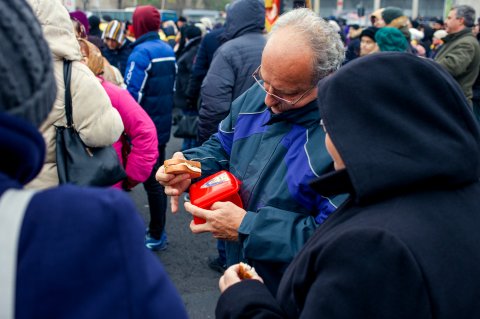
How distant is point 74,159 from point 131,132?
0.92m

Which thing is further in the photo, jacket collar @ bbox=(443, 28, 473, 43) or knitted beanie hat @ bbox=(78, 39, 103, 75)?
jacket collar @ bbox=(443, 28, 473, 43)

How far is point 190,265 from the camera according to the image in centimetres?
439

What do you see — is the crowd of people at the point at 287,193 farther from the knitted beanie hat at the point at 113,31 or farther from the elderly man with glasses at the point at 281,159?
the knitted beanie hat at the point at 113,31

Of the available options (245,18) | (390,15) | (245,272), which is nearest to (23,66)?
(245,272)

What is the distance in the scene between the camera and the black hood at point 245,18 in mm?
4277

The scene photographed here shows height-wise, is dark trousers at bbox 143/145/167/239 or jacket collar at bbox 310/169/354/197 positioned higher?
jacket collar at bbox 310/169/354/197

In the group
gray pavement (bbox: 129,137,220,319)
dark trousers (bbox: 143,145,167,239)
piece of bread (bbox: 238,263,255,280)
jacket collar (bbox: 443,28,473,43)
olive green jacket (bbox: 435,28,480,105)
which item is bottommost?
gray pavement (bbox: 129,137,220,319)

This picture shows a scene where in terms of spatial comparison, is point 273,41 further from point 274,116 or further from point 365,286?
point 365,286

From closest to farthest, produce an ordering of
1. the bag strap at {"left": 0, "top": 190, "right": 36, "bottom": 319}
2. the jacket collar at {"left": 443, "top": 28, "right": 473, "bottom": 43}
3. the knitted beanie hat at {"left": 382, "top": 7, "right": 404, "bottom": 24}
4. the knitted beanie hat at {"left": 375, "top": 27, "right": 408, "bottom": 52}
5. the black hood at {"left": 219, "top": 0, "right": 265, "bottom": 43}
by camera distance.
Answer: the bag strap at {"left": 0, "top": 190, "right": 36, "bottom": 319} < the black hood at {"left": 219, "top": 0, "right": 265, "bottom": 43} < the knitted beanie hat at {"left": 375, "top": 27, "right": 408, "bottom": 52} < the jacket collar at {"left": 443, "top": 28, "right": 473, "bottom": 43} < the knitted beanie hat at {"left": 382, "top": 7, "right": 404, "bottom": 24}

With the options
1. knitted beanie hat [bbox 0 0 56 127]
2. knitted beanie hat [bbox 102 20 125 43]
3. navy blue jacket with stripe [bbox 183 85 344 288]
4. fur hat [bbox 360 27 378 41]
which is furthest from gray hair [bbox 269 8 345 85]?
knitted beanie hat [bbox 102 20 125 43]

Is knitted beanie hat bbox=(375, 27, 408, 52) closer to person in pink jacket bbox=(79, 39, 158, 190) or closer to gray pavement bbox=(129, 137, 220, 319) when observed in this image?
gray pavement bbox=(129, 137, 220, 319)

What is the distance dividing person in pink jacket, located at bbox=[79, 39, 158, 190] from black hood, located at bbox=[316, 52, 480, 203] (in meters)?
2.14

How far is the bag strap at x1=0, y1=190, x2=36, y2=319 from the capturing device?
754 mm

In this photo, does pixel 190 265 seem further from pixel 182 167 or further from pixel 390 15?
pixel 390 15
